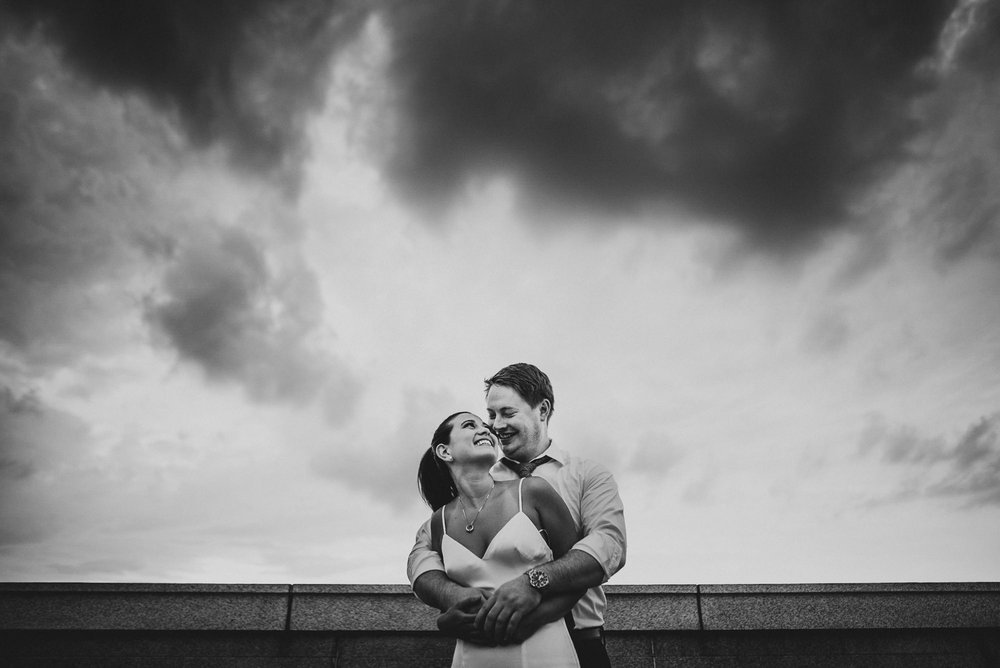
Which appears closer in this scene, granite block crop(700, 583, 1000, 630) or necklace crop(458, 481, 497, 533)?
necklace crop(458, 481, 497, 533)

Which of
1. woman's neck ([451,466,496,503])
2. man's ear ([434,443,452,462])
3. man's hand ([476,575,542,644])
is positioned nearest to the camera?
man's hand ([476,575,542,644])

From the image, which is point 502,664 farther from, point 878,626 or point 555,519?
point 878,626

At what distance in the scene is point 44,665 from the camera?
4.50 m

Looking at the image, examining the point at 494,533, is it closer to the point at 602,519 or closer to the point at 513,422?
the point at 602,519

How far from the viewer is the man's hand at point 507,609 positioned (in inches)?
87.3

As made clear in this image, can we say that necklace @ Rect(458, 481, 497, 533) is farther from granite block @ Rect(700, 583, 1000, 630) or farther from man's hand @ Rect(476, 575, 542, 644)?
granite block @ Rect(700, 583, 1000, 630)

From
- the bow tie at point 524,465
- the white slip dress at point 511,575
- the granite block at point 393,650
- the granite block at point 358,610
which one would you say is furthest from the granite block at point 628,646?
the white slip dress at point 511,575

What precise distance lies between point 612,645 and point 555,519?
2.70 m

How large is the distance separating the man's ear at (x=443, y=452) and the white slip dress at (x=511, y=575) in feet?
1.33

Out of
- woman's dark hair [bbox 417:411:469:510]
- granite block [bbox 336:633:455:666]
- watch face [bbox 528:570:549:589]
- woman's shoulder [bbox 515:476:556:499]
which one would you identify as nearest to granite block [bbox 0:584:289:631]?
granite block [bbox 336:633:455:666]

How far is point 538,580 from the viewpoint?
7.47 ft

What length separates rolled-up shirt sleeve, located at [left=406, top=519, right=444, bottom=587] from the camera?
102 inches

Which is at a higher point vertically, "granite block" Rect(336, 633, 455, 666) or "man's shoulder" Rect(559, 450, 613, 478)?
"man's shoulder" Rect(559, 450, 613, 478)

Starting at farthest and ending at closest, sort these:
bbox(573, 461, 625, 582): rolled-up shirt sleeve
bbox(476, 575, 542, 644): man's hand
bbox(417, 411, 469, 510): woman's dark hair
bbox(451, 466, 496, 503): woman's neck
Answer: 1. bbox(417, 411, 469, 510): woman's dark hair
2. bbox(451, 466, 496, 503): woman's neck
3. bbox(573, 461, 625, 582): rolled-up shirt sleeve
4. bbox(476, 575, 542, 644): man's hand
